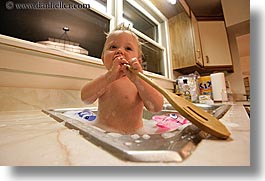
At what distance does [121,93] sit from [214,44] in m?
1.53

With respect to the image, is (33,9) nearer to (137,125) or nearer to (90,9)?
(90,9)

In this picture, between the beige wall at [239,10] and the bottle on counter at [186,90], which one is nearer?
the beige wall at [239,10]

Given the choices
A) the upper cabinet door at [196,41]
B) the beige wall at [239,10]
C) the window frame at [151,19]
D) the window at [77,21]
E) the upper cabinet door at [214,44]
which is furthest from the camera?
the upper cabinet door at [214,44]

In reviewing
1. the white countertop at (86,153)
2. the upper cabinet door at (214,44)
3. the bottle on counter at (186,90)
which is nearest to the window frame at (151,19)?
the bottle on counter at (186,90)

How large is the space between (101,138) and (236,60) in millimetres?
1870

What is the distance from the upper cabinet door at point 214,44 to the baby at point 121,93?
1.30m

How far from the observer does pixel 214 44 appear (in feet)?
5.19

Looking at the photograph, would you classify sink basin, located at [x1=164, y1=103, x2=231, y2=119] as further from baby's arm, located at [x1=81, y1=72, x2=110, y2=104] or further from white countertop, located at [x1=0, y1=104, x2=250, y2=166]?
baby's arm, located at [x1=81, y1=72, x2=110, y2=104]

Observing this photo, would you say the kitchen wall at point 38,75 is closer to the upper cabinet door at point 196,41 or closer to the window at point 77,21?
the window at point 77,21

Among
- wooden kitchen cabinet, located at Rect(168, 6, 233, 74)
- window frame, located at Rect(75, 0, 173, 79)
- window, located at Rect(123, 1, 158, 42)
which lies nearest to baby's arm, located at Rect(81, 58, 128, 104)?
window frame, located at Rect(75, 0, 173, 79)

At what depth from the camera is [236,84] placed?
5.41 feet

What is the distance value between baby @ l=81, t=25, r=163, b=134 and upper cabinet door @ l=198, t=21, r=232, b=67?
1303mm

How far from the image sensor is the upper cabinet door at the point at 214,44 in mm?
1539

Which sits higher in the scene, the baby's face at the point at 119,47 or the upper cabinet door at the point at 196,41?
the upper cabinet door at the point at 196,41
